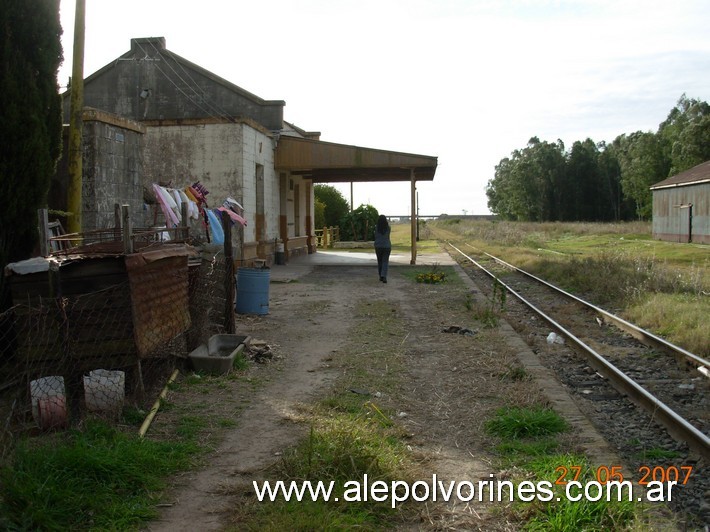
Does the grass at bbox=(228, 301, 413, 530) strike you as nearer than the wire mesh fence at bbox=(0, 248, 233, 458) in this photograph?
Yes

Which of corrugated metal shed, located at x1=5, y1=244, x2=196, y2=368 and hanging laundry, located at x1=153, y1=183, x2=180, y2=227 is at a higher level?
hanging laundry, located at x1=153, y1=183, x2=180, y2=227

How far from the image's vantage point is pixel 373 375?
7504 millimetres

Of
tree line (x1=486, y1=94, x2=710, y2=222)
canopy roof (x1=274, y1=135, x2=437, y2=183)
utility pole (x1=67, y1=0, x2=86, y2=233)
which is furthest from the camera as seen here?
tree line (x1=486, y1=94, x2=710, y2=222)

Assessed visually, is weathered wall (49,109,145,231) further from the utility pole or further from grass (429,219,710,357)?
grass (429,219,710,357)

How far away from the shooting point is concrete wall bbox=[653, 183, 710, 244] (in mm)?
32594

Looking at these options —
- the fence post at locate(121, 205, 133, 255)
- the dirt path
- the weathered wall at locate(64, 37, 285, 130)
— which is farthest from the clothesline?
the weathered wall at locate(64, 37, 285, 130)

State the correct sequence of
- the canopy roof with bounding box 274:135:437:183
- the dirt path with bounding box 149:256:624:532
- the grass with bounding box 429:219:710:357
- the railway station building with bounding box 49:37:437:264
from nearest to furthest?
the dirt path with bounding box 149:256:624:532 → the grass with bounding box 429:219:710:357 → the railway station building with bounding box 49:37:437:264 → the canopy roof with bounding box 274:135:437:183

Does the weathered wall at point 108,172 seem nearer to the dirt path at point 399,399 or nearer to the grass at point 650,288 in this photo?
the dirt path at point 399,399

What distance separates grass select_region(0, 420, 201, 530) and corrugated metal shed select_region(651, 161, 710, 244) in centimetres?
3266

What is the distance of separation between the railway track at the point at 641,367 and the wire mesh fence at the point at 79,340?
182 inches

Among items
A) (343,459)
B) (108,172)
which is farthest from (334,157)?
(343,459)

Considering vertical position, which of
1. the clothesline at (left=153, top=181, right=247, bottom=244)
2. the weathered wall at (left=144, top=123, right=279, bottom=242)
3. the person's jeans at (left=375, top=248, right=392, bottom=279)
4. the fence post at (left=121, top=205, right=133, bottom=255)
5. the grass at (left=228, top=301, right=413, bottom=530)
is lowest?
the grass at (left=228, top=301, right=413, bottom=530)

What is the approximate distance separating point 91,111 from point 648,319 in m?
9.56

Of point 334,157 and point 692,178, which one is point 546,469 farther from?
point 692,178
